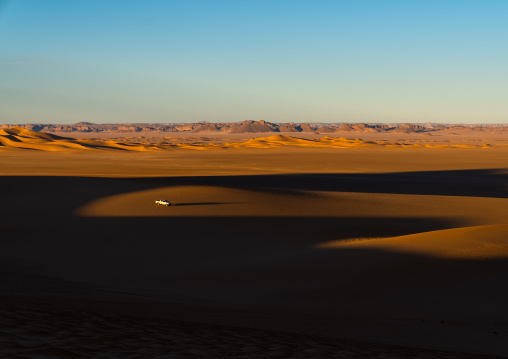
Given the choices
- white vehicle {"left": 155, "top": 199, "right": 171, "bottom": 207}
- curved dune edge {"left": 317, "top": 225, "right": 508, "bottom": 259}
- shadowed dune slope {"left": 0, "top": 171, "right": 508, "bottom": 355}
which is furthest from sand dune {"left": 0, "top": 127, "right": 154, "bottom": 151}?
curved dune edge {"left": 317, "top": 225, "right": 508, "bottom": 259}

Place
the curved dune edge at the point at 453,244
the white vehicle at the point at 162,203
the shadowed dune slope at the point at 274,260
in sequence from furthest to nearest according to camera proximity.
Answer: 1. the white vehicle at the point at 162,203
2. the curved dune edge at the point at 453,244
3. the shadowed dune slope at the point at 274,260

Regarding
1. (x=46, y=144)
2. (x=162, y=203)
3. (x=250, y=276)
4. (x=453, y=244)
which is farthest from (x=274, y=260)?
(x=46, y=144)

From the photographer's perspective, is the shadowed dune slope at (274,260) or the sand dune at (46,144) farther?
the sand dune at (46,144)

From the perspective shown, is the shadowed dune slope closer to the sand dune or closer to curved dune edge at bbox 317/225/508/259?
curved dune edge at bbox 317/225/508/259

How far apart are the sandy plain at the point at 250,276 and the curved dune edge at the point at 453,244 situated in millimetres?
58

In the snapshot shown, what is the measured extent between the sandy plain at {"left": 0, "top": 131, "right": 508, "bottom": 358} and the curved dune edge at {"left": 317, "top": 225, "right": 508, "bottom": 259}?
6cm

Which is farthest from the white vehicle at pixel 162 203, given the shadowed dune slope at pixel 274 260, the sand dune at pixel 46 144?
the sand dune at pixel 46 144

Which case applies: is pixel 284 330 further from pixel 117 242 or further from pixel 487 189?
pixel 487 189

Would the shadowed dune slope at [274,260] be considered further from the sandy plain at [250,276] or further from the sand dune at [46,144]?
the sand dune at [46,144]

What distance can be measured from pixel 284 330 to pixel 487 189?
3242cm

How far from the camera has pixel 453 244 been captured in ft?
52.1

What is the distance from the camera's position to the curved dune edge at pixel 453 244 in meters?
14.8

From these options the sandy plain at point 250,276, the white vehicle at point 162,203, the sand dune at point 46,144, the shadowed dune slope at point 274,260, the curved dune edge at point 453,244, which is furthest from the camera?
the sand dune at point 46,144

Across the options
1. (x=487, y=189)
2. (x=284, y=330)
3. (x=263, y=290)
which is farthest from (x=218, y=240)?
(x=487, y=189)
